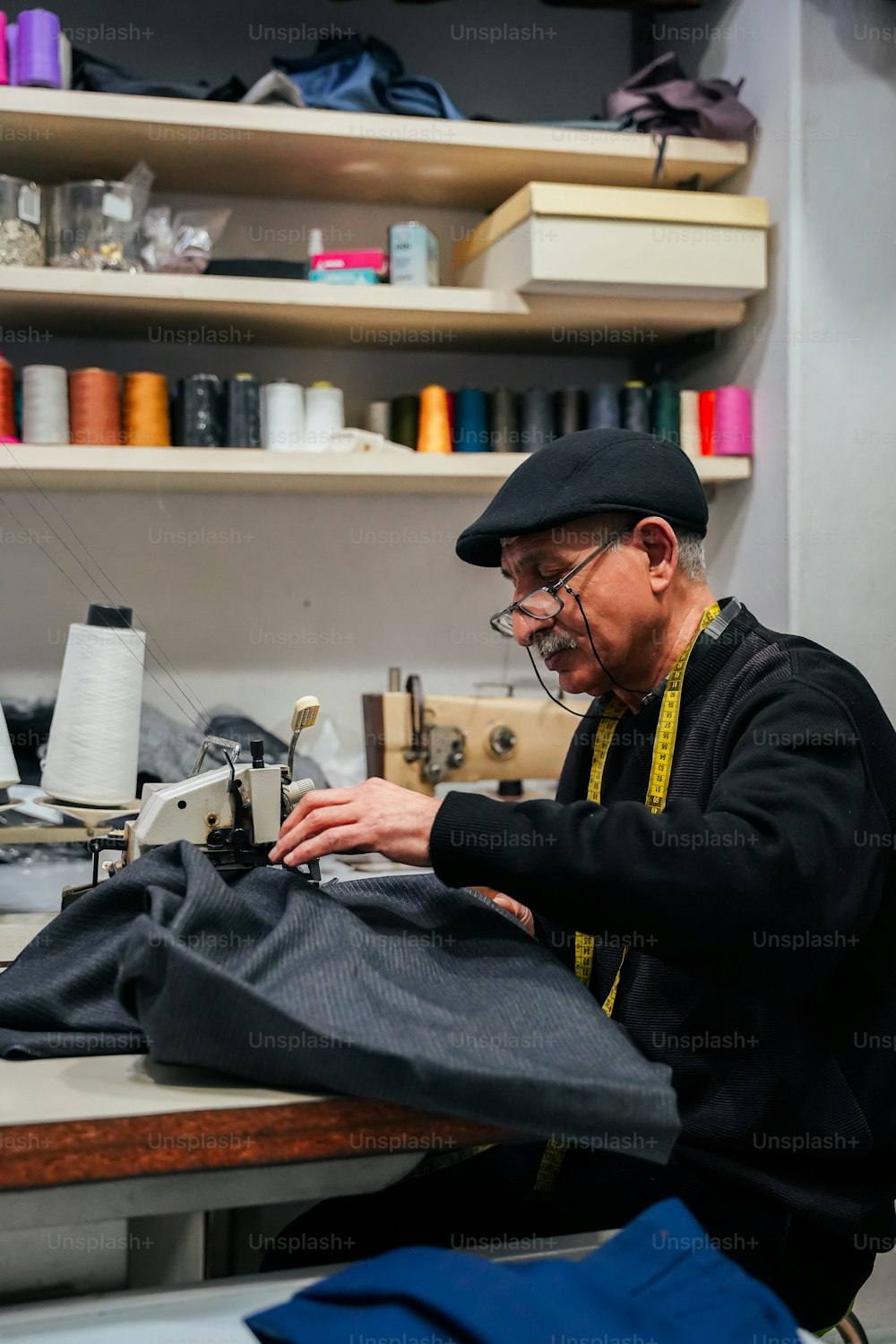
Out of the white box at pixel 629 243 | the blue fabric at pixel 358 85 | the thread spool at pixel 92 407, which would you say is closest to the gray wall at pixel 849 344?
the white box at pixel 629 243

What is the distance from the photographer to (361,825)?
1.34 m

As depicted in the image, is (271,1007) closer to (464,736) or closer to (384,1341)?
(384,1341)

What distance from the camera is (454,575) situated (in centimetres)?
323

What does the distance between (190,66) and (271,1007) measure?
2781 mm

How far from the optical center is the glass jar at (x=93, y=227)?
262 centimetres

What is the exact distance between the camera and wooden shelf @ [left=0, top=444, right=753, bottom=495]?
102 inches

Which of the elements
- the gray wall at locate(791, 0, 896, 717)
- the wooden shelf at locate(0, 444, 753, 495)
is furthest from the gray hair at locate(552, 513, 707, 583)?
the gray wall at locate(791, 0, 896, 717)

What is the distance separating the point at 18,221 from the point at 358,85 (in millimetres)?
810

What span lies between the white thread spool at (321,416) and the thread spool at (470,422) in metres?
0.29

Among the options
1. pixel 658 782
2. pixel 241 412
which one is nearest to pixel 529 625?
pixel 658 782

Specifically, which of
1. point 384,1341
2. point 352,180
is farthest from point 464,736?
point 384,1341

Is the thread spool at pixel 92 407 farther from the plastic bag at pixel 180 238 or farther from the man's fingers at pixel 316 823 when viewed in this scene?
the man's fingers at pixel 316 823

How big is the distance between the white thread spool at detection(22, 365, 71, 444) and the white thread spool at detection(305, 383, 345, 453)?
549 mm

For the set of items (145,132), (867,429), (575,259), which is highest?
(145,132)
